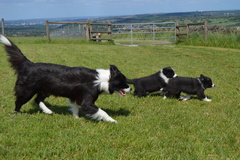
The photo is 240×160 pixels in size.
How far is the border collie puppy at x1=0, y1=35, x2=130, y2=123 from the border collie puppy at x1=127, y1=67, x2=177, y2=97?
1953mm

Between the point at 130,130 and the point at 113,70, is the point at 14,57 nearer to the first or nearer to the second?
the point at 113,70

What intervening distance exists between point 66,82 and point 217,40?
61.9 ft

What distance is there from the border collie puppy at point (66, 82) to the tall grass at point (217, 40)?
1715 cm

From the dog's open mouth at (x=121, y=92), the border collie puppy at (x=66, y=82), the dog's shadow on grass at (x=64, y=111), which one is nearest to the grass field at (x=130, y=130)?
the dog's shadow on grass at (x=64, y=111)

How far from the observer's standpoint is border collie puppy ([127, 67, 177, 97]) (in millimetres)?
7125

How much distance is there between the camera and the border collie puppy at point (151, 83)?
713cm

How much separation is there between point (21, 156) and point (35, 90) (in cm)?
178

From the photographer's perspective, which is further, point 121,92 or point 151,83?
point 151,83

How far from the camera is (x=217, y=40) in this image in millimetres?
21531

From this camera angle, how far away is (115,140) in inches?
167

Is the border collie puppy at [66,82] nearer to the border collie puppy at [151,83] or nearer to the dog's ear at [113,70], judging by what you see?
the dog's ear at [113,70]

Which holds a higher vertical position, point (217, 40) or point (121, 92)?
point (217, 40)

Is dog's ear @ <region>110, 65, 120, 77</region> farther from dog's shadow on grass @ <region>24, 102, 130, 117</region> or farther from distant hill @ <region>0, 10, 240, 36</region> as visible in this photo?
distant hill @ <region>0, 10, 240, 36</region>

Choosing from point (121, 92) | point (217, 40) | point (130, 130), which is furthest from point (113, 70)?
point (217, 40)
